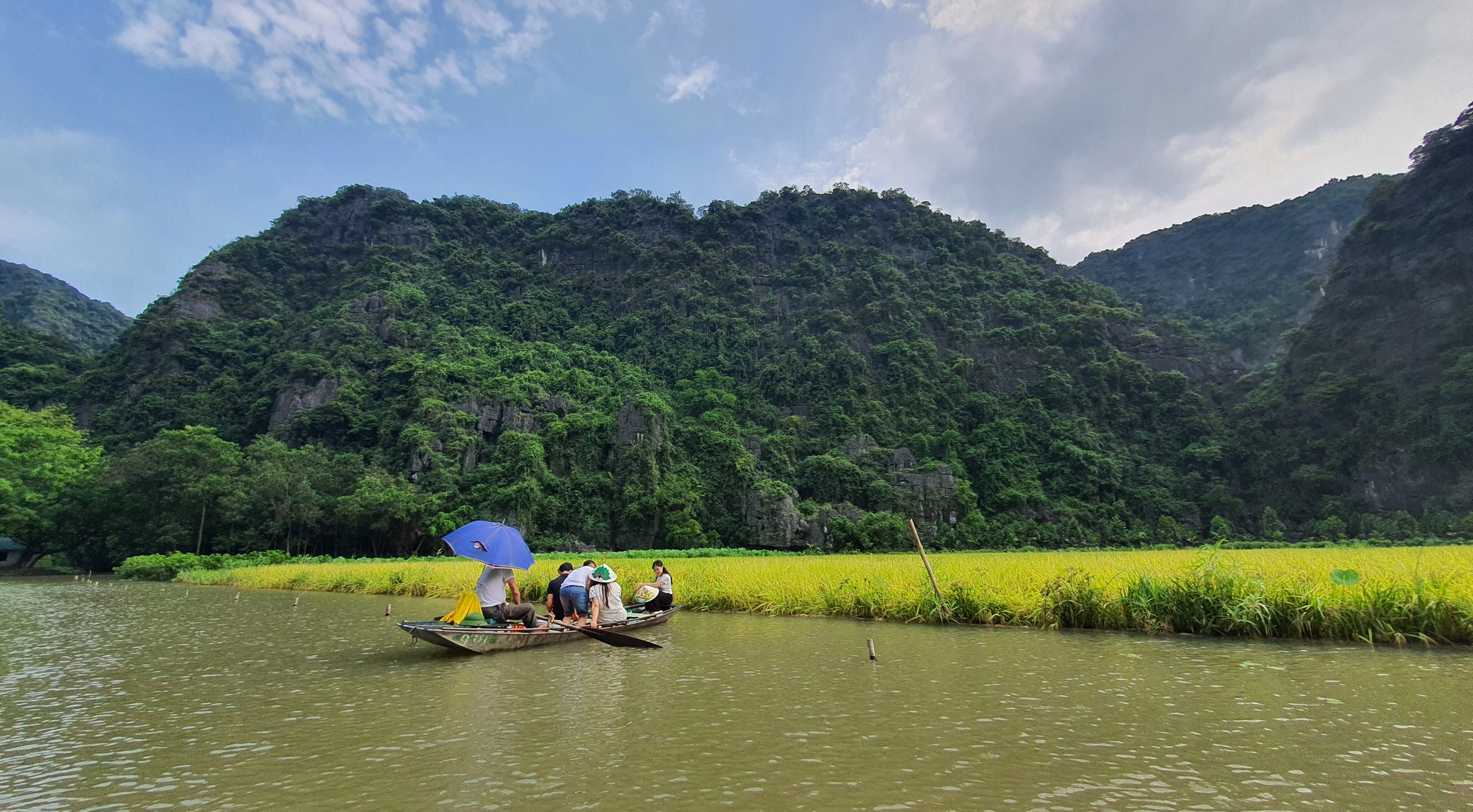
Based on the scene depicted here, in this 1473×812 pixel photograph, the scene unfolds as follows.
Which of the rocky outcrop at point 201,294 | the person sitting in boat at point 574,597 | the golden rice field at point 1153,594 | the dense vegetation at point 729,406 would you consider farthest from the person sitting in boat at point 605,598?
the rocky outcrop at point 201,294

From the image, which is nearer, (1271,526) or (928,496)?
(1271,526)

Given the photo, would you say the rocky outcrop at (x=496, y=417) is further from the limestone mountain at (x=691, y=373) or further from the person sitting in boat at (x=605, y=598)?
the person sitting in boat at (x=605, y=598)

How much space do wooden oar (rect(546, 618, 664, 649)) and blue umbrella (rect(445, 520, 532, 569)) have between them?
1.61 m

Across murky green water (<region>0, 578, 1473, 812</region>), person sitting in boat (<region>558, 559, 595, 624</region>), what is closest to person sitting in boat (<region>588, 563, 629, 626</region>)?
person sitting in boat (<region>558, 559, 595, 624</region>)

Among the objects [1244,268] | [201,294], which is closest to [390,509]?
[201,294]

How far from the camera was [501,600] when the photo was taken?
11156 millimetres

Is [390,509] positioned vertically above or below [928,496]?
below

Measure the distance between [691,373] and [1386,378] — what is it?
199 feet

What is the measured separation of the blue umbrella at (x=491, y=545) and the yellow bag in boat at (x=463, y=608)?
43.6 inches

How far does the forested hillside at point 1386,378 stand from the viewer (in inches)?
1860

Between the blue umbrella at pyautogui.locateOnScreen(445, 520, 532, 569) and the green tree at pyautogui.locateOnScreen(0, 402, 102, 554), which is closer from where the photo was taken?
the blue umbrella at pyautogui.locateOnScreen(445, 520, 532, 569)

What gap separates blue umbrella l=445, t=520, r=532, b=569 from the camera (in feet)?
33.0

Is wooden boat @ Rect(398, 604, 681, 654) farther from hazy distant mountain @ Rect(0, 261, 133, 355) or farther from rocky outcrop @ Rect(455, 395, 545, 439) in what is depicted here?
hazy distant mountain @ Rect(0, 261, 133, 355)

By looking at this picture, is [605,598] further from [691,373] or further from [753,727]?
[691,373]
